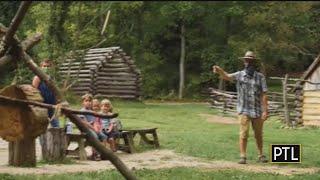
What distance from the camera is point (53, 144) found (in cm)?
1180

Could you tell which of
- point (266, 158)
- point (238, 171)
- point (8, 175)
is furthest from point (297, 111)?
point (8, 175)

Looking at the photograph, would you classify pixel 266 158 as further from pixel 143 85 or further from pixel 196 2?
pixel 143 85

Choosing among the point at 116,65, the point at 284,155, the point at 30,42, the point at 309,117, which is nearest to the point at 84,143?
the point at 284,155

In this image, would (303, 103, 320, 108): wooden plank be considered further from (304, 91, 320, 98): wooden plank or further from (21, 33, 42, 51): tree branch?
(21, 33, 42, 51): tree branch

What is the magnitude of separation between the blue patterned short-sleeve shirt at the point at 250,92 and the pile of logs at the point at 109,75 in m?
25.6

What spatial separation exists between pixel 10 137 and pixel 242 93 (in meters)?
5.61

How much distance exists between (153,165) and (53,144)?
1.71m

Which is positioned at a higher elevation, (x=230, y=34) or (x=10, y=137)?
(x=230, y=34)

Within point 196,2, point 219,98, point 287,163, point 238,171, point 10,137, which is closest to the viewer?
point 196,2

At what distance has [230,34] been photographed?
15.6 meters

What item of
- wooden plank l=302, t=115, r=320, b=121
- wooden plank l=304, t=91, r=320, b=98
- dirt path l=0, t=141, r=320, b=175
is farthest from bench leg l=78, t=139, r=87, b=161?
wooden plank l=304, t=91, r=320, b=98

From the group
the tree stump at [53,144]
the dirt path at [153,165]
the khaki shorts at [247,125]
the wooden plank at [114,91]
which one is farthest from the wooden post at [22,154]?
the wooden plank at [114,91]

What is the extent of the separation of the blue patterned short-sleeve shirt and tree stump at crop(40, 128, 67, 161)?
10.6 feet

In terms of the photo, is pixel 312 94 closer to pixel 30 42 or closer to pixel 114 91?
pixel 114 91
